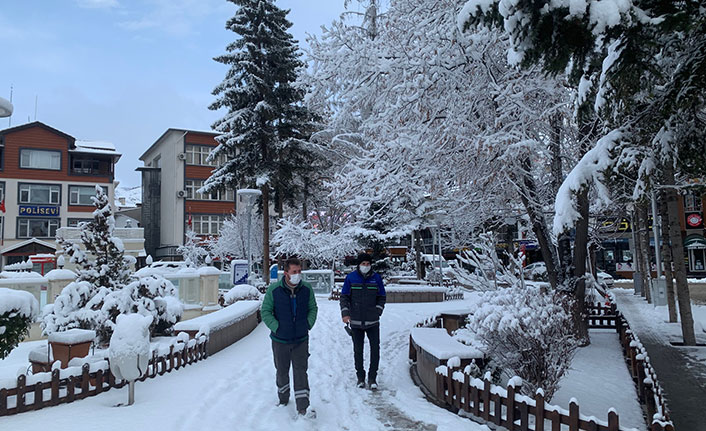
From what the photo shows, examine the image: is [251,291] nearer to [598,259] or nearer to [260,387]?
[260,387]

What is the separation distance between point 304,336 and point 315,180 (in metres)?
23.3

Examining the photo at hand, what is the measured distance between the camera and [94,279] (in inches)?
400

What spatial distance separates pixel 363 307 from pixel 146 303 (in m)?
5.22

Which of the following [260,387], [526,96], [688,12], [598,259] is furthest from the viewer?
[598,259]

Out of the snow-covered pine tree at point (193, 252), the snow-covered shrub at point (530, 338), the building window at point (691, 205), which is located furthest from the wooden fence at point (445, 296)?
the building window at point (691, 205)

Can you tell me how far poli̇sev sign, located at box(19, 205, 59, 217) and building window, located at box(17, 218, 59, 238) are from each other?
568 mm

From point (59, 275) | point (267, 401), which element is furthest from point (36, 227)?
point (267, 401)

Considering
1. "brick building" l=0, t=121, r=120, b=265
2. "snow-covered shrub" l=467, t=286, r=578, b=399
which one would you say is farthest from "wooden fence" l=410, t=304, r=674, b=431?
"brick building" l=0, t=121, r=120, b=265

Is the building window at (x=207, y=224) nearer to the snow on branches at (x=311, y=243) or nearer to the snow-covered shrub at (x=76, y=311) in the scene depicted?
the snow on branches at (x=311, y=243)

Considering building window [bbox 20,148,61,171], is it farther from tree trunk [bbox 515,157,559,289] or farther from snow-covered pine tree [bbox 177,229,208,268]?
tree trunk [bbox 515,157,559,289]

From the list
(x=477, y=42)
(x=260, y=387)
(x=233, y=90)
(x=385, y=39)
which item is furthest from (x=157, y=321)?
(x=233, y=90)

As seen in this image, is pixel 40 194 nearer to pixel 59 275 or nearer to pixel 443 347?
pixel 59 275

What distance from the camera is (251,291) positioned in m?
15.9

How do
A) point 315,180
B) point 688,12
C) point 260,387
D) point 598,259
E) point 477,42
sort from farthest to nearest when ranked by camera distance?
point 598,259
point 315,180
point 477,42
point 260,387
point 688,12
